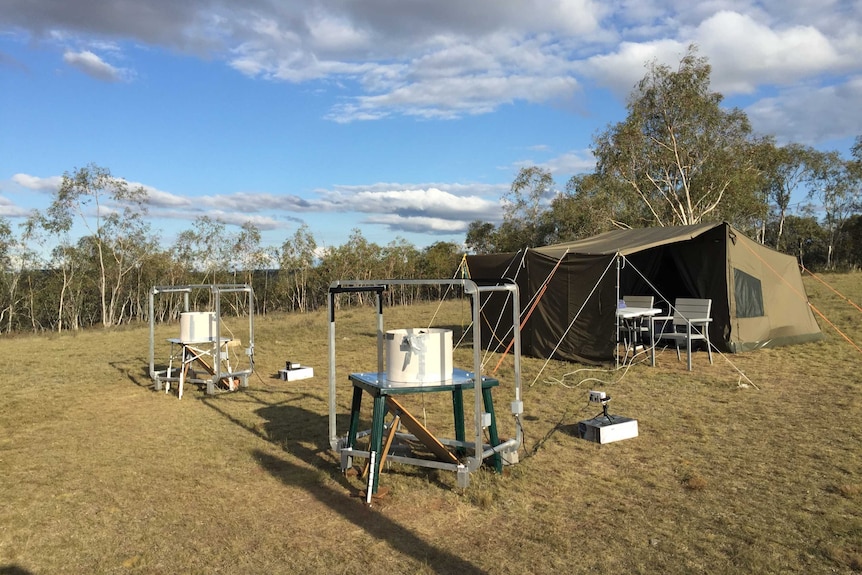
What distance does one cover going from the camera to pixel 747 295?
8.87 metres

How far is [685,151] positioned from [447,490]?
22.5m

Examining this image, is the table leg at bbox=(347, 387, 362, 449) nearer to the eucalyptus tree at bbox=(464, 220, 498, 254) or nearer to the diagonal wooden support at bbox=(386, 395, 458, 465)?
the diagonal wooden support at bbox=(386, 395, 458, 465)

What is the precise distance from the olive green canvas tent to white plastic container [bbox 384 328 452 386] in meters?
4.67

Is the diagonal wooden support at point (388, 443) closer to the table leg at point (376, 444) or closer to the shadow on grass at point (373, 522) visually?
the table leg at point (376, 444)

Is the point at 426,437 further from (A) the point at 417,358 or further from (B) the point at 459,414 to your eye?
(A) the point at 417,358

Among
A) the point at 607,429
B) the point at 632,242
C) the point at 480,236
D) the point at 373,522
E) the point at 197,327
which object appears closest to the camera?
the point at 373,522

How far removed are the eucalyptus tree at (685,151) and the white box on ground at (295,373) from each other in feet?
61.2

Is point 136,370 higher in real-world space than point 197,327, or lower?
lower

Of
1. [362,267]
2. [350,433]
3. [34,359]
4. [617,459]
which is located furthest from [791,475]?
[362,267]

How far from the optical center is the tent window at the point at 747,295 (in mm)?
8750

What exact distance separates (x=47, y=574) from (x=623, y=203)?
82.5 feet

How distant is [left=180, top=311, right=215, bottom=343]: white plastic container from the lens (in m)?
6.86

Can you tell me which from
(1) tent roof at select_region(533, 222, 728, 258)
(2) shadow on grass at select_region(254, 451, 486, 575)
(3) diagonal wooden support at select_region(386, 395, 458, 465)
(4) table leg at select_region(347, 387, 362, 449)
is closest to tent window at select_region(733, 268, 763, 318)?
(1) tent roof at select_region(533, 222, 728, 258)

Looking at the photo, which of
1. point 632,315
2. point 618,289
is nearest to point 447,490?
point 632,315
